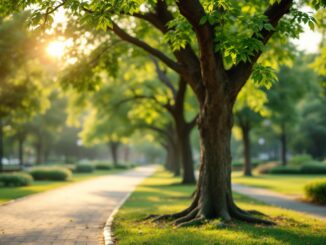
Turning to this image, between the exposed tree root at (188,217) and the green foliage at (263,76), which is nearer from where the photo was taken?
the green foliage at (263,76)

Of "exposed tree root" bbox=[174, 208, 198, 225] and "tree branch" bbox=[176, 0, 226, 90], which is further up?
"tree branch" bbox=[176, 0, 226, 90]

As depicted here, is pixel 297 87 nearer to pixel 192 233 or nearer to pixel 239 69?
pixel 239 69

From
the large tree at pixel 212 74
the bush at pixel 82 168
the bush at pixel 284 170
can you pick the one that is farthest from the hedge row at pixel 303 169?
the large tree at pixel 212 74

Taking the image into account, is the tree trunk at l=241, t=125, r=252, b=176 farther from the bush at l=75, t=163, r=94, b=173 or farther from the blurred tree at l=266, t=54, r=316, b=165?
the bush at l=75, t=163, r=94, b=173

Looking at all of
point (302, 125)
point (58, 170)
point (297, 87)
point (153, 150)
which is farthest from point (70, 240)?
point (153, 150)

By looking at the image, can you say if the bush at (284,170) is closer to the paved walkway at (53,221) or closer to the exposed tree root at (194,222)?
the paved walkway at (53,221)

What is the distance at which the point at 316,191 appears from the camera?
16.5 m

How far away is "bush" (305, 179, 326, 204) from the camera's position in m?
16.1

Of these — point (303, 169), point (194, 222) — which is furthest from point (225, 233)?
point (303, 169)

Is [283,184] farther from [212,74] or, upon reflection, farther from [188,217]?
[212,74]

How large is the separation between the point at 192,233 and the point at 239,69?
3.99 m

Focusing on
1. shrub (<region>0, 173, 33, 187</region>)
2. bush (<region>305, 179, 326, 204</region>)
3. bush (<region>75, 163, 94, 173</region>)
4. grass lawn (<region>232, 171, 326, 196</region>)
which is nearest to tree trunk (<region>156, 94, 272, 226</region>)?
bush (<region>305, 179, 326, 204</region>)

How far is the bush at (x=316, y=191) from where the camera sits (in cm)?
1614

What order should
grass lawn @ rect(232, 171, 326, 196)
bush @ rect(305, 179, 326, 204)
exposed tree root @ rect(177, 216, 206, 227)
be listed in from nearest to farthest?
1. exposed tree root @ rect(177, 216, 206, 227)
2. bush @ rect(305, 179, 326, 204)
3. grass lawn @ rect(232, 171, 326, 196)
